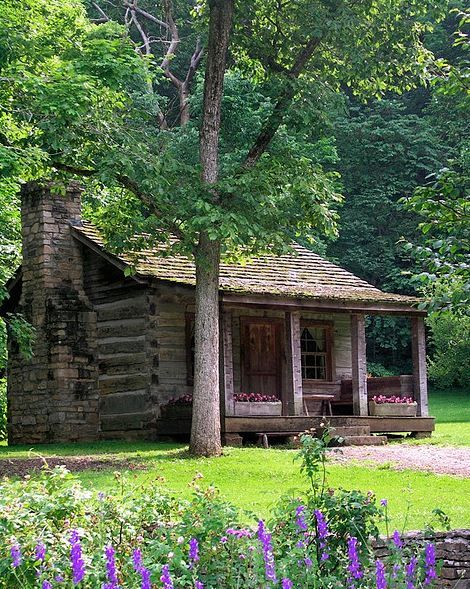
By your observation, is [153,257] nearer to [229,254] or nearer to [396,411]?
[229,254]

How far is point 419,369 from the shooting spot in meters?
25.0

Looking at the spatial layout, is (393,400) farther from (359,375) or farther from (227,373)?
(227,373)

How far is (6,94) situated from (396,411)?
11212 millimetres

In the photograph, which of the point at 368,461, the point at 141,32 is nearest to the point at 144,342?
the point at 368,461

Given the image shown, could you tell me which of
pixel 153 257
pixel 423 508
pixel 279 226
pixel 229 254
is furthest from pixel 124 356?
pixel 423 508

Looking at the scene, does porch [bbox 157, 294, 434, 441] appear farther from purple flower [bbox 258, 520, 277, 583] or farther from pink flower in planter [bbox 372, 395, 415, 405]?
purple flower [bbox 258, 520, 277, 583]

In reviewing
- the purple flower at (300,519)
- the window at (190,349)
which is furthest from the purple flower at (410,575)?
the window at (190,349)

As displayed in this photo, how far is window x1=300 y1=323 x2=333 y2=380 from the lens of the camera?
85.8 feet

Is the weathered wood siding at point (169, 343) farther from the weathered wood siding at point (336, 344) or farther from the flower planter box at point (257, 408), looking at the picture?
the flower planter box at point (257, 408)

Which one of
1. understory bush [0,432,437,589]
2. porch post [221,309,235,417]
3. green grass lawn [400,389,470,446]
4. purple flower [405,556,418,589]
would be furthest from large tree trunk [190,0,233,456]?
purple flower [405,556,418,589]

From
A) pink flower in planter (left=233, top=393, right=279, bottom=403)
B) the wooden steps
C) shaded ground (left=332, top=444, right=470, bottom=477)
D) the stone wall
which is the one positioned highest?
pink flower in planter (left=233, top=393, right=279, bottom=403)

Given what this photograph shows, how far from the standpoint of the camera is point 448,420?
105ft

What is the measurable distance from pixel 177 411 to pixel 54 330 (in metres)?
3.61

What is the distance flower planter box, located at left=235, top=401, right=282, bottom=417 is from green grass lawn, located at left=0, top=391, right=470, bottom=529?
1481 millimetres
